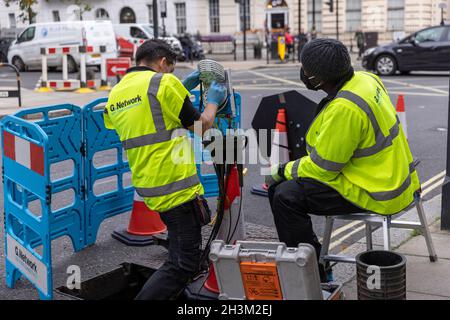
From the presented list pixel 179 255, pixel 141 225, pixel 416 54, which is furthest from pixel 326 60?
pixel 416 54

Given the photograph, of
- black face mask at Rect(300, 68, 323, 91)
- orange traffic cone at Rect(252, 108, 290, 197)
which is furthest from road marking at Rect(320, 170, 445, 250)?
black face mask at Rect(300, 68, 323, 91)

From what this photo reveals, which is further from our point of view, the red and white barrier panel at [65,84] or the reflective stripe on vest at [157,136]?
the red and white barrier panel at [65,84]

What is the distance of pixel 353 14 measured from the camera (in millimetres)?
41938

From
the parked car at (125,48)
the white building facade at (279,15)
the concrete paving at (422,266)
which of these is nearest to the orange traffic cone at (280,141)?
the concrete paving at (422,266)

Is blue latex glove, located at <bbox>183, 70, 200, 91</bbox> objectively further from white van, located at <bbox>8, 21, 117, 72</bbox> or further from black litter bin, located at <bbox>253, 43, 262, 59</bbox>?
black litter bin, located at <bbox>253, 43, 262, 59</bbox>

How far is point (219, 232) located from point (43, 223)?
1119 mm

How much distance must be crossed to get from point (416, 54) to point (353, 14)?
871 inches

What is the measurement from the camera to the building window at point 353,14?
41.8m

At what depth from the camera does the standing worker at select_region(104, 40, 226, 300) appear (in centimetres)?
396

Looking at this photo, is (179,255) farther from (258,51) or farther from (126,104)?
(258,51)

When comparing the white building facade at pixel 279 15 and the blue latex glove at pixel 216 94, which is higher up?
the white building facade at pixel 279 15

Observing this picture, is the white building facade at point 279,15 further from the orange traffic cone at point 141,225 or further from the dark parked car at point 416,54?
the orange traffic cone at point 141,225

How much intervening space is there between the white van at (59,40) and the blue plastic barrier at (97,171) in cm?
1778

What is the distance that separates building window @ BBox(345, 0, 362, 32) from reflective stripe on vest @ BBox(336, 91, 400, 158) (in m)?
39.2
